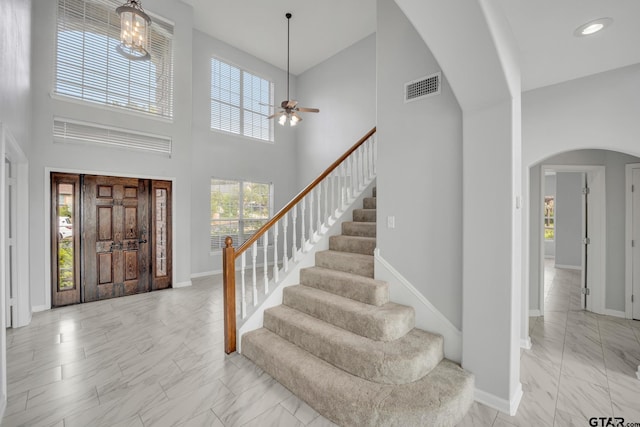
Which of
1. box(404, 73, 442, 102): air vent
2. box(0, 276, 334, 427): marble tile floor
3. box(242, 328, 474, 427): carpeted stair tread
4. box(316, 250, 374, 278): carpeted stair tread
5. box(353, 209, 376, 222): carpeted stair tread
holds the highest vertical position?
box(404, 73, 442, 102): air vent

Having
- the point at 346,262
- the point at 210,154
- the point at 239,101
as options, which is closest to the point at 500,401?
the point at 346,262

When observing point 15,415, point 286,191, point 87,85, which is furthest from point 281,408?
point 286,191

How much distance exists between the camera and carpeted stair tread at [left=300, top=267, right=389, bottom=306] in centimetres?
265

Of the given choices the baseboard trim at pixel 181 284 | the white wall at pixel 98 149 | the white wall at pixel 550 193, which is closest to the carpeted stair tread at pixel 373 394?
the baseboard trim at pixel 181 284

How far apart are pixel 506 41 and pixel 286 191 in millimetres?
6256

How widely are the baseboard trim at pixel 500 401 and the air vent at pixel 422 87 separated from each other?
252 centimetres

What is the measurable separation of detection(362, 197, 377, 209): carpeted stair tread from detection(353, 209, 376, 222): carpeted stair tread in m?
0.29

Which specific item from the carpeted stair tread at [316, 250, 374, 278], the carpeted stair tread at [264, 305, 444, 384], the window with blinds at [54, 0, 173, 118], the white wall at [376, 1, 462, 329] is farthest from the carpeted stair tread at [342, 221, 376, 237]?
the window with blinds at [54, 0, 173, 118]

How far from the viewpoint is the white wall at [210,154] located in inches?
238

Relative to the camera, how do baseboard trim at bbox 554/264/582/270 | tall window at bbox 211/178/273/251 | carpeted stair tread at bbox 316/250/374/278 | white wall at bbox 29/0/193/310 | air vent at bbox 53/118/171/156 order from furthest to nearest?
baseboard trim at bbox 554/264/582/270 < tall window at bbox 211/178/273/251 < air vent at bbox 53/118/171/156 < white wall at bbox 29/0/193/310 < carpeted stair tread at bbox 316/250/374/278

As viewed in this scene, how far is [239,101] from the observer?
22.6ft

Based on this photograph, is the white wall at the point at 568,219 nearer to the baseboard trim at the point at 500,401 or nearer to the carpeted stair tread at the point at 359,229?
the carpeted stair tread at the point at 359,229

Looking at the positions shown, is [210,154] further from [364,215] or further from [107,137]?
[364,215]

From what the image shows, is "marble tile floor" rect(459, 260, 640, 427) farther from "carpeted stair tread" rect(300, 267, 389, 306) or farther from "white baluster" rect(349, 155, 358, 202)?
"white baluster" rect(349, 155, 358, 202)
